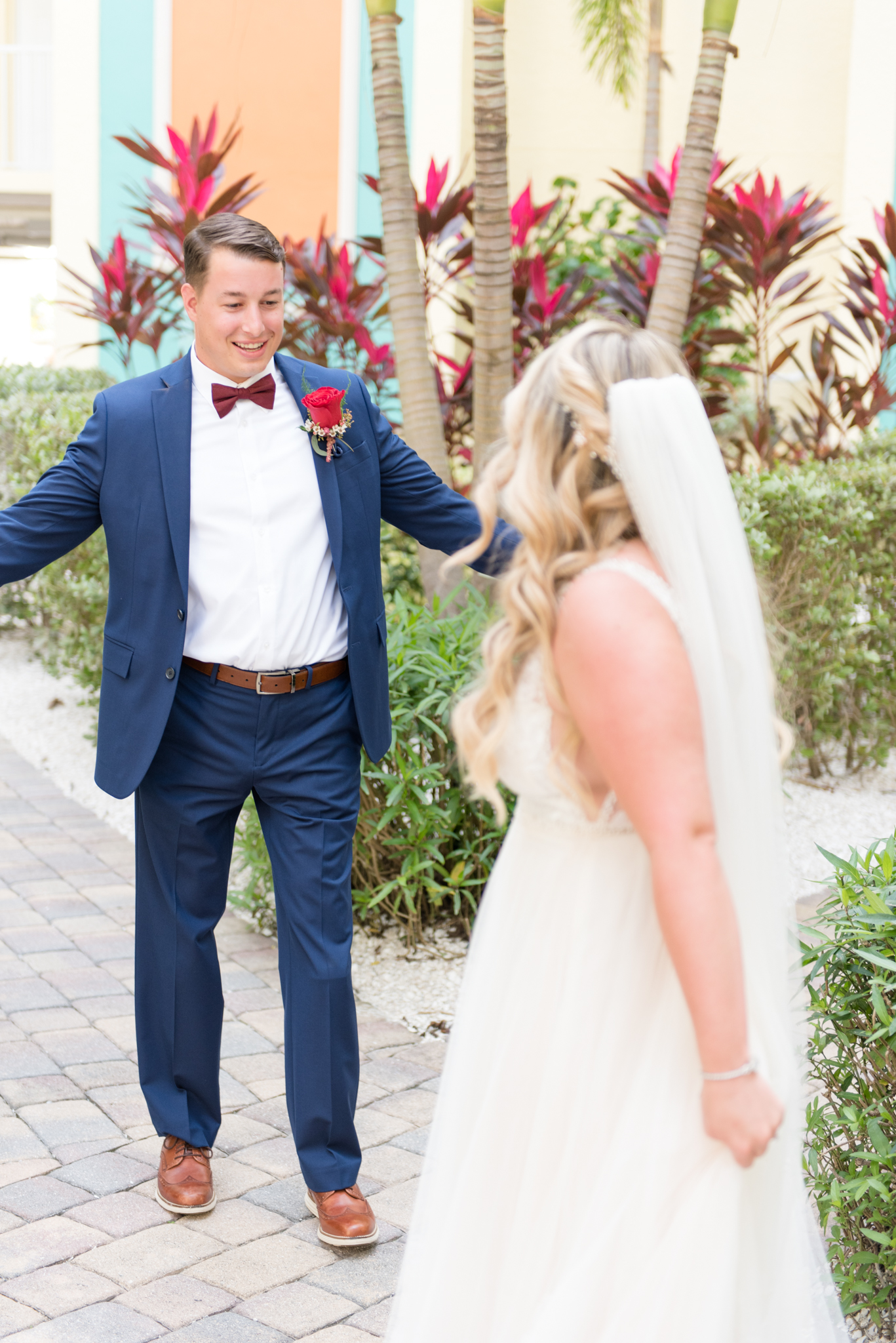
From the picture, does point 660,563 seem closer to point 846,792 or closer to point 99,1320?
point 99,1320

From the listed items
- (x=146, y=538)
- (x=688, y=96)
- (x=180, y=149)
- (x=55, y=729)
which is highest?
(x=688, y=96)

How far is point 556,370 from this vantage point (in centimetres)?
158

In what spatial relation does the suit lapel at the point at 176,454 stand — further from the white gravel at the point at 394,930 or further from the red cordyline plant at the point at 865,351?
the red cordyline plant at the point at 865,351

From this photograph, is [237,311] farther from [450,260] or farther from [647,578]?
[450,260]

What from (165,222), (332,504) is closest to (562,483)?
(332,504)

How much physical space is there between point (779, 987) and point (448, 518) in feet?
5.11

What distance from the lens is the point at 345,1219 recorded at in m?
2.70

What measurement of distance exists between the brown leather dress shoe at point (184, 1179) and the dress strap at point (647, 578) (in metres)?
1.91

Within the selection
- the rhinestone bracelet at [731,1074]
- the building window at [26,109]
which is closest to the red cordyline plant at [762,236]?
the rhinestone bracelet at [731,1074]

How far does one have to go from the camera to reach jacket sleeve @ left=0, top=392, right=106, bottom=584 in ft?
8.78

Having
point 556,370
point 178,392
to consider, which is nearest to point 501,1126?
point 556,370

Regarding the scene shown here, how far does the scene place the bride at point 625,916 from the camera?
1479 millimetres

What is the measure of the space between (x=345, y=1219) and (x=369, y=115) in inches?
413

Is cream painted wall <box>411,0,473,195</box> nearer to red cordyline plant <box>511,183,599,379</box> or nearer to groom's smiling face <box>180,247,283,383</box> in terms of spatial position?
red cordyline plant <box>511,183,599,379</box>
